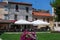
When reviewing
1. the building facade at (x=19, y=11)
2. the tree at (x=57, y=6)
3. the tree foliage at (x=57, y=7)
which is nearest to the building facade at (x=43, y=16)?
the building facade at (x=19, y=11)

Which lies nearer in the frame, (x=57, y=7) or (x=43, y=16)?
(x=57, y=7)

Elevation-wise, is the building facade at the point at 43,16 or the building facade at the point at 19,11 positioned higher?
the building facade at the point at 19,11

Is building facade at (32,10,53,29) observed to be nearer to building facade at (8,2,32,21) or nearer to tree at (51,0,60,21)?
building facade at (8,2,32,21)

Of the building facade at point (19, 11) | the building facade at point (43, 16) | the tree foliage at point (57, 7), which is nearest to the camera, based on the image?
the tree foliage at point (57, 7)

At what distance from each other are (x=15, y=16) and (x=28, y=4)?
18.6 feet

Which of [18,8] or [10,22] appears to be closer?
[10,22]

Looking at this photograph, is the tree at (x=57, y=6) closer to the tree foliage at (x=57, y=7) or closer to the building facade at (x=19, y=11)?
the tree foliage at (x=57, y=7)

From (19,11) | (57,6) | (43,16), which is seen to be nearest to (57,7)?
(57,6)

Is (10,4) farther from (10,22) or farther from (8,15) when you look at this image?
(10,22)

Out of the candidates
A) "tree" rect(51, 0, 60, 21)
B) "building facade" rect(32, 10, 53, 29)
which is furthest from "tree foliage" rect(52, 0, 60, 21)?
"building facade" rect(32, 10, 53, 29)

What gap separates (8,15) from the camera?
64562 millimetres

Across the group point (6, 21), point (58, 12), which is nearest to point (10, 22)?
point (6, 21)

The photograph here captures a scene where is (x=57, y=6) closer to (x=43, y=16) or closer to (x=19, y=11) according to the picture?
(x=43, y=16)

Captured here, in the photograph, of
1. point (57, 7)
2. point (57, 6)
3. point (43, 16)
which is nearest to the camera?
point (57, 6)
